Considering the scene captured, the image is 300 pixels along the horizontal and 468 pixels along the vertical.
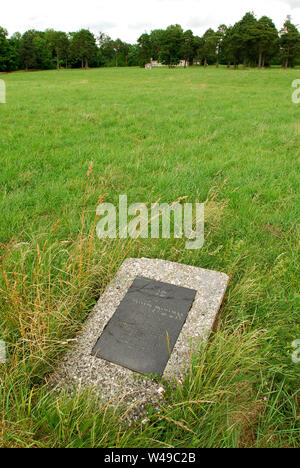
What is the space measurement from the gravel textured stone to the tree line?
45151 millimetres

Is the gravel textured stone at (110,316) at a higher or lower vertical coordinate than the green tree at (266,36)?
lower

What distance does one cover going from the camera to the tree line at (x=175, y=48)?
37.1m

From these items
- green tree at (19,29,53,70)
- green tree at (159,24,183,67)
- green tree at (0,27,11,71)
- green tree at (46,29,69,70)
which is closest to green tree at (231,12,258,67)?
green tree at (159,24,183,67)

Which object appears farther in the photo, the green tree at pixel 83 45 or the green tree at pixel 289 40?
the green tree at pixel 83 45

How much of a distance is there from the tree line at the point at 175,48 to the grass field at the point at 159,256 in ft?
131

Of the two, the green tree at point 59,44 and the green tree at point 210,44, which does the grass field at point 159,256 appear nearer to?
the green tree at point 210,44

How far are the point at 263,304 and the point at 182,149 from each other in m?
4.01

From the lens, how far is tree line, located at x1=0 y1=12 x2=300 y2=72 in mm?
37062

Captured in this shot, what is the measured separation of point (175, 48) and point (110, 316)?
59.9 metres

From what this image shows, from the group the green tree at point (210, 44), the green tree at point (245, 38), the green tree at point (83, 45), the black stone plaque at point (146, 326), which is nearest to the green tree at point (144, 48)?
the green tree at point (83, 45)

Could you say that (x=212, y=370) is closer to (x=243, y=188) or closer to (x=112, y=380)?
(x=112, y=380)

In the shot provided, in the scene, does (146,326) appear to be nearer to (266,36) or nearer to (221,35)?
Answer: (266,36)

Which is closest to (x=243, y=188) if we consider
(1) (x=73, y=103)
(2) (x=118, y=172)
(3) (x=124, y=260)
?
(2) (x=118, y=172)

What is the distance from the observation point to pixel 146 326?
1931mm
